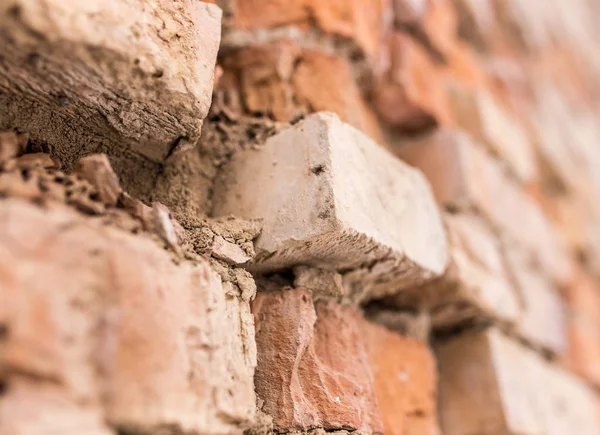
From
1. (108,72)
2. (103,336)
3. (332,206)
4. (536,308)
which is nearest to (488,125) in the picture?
(536,308)

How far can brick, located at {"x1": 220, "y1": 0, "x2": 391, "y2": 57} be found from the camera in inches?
38.9

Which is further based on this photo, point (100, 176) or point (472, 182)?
point (472, 182)

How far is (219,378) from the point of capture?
575 mm

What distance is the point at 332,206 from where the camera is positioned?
0.70 metres

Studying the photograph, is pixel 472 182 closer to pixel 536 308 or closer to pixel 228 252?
pixel 536 308

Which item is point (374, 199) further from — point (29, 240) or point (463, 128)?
point (463, 128)

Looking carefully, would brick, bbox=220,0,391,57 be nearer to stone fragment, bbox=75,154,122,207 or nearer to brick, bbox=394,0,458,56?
brick, bbox=394,0,458,56

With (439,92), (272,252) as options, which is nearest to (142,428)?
(272,252)

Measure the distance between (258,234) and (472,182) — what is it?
2.12ft

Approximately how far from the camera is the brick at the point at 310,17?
3.24ft

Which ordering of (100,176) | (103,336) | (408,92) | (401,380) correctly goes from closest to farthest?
(103,336) < (100,176) < (401,380) < (408,92)

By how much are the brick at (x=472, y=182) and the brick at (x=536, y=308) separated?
5 cm

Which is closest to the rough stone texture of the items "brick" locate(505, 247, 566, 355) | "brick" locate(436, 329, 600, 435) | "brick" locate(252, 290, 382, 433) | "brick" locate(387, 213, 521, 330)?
"brick" locate(252, 290, 382, 433)

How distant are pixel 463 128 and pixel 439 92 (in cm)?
12
